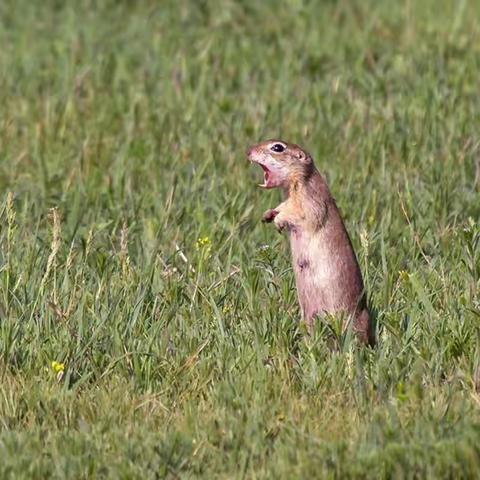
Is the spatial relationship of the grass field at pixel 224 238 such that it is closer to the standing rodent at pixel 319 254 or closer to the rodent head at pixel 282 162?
the standing rodent at pixel 319 254

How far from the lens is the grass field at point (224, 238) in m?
5.05

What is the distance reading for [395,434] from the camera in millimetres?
4930

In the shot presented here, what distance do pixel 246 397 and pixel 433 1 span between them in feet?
22.5

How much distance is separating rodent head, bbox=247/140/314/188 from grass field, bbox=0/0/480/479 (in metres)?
0.35

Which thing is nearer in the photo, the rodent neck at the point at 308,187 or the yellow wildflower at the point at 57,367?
the yellow wildflower at the point at 57,367

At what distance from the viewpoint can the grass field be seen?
5.05 m

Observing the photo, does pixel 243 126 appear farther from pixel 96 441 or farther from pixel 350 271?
pixel 96 441

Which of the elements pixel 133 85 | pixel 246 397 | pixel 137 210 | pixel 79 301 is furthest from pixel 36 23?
pixel 246 397

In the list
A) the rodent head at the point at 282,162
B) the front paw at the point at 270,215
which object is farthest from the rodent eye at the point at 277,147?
the front paw at the point at 270,215

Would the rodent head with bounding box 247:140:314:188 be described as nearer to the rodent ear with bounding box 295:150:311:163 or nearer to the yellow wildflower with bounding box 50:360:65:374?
the rodent ear with bounding box 295:150:311:163

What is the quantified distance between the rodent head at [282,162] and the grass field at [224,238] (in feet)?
1.15

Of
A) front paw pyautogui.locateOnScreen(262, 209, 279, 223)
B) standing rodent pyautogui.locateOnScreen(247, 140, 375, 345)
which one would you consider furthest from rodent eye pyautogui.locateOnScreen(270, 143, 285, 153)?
front paw pyautogui.locateOnScreen(262, 209, 279, 223)

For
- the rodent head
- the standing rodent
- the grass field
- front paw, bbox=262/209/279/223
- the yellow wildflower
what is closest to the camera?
the grass field

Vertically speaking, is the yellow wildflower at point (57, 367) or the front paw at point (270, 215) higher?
the front paw at point (270, 215)
